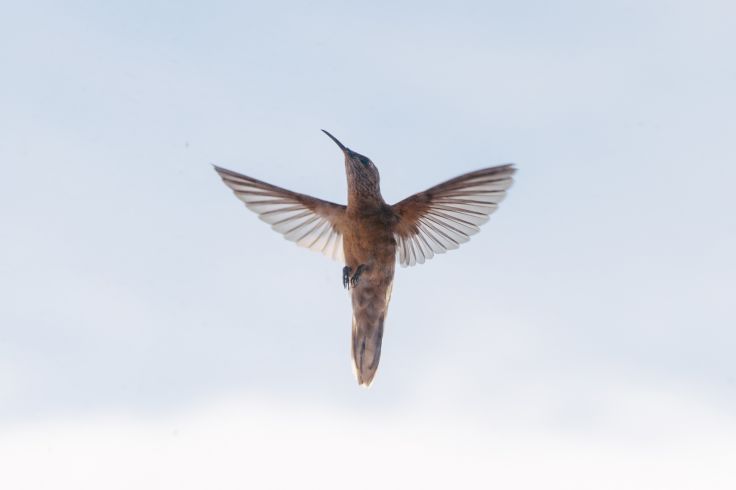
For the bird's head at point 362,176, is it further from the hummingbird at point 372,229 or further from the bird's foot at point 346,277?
the bird's foot at point 346,277

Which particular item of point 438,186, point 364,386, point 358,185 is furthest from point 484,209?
point 364,386

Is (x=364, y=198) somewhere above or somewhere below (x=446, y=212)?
above

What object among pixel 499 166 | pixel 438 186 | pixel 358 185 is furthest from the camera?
pixel 358 185

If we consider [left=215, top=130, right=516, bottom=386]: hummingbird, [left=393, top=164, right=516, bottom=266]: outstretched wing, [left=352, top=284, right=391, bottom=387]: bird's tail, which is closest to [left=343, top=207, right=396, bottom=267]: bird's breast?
[left=215, top=130, right=516, bottom=386]: hummingbird

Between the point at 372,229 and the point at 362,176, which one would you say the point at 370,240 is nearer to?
the point at 372,229

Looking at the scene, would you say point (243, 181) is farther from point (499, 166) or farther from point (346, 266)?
point (499, 166)

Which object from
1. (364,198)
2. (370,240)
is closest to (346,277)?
(370,240)
